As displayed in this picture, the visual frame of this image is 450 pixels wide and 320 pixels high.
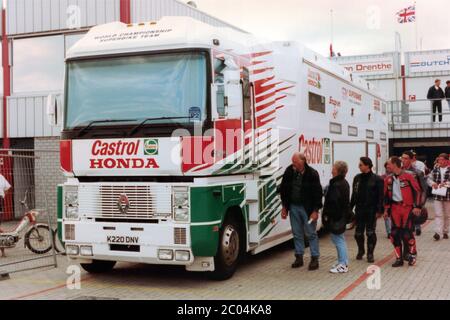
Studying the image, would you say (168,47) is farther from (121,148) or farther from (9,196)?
(9,196)

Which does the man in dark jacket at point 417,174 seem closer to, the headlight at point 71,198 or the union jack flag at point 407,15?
the headlight at point 71,198

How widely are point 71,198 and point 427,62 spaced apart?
22.1 meters

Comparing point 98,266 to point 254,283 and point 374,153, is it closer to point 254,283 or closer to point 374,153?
point 254,283

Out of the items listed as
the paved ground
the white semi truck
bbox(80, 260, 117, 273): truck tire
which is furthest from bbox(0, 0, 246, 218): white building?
the white semi truck

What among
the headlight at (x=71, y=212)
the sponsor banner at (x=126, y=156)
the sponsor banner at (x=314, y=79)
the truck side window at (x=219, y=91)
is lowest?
the headlight at (x=71, y=212)

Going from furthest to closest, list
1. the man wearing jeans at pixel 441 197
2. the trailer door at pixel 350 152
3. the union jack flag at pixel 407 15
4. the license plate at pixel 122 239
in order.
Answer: the union jack flag at pixel 407 15 < the trailer door at pixel 350 152 < the man wearing jeans at pixel 441 197 < the license plate at pixel 122 239

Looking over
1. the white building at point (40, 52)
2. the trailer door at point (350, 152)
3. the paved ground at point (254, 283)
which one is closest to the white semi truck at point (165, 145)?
the paved ground at point (254, 283)

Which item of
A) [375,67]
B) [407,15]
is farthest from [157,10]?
[407,15]

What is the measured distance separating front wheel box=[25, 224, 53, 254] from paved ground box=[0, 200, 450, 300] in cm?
90

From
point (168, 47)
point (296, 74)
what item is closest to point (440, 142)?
point (296, 74)

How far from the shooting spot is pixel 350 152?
12508 millimetres

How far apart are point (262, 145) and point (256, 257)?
7.65ft

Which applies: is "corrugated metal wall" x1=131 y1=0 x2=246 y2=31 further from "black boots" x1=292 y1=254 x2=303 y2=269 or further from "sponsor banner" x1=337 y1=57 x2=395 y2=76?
"sponsor banner" x1=337 y1=57 x2=395 y2=76

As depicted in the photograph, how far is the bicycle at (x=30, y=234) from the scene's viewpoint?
392 inches
